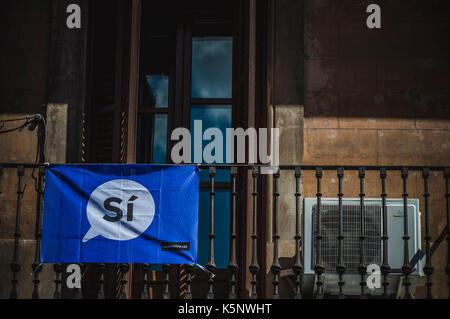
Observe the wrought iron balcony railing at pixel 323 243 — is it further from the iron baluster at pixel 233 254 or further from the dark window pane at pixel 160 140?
the dark window pane at pixel 160 140

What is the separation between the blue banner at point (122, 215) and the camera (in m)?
6.67

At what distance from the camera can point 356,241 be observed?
678cm

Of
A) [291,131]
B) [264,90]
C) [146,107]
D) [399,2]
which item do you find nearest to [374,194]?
[291,131]

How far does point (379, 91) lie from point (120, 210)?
3.13 m

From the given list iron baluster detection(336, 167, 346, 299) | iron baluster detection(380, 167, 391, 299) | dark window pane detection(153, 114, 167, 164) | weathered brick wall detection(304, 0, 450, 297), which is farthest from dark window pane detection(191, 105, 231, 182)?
iron baluster detection(380, 167, 391, 299)

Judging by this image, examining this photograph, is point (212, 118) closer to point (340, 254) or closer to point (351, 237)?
point (351, 237)

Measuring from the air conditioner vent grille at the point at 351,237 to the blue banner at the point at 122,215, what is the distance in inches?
47.7

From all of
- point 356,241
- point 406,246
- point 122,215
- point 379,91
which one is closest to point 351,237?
point 356,241

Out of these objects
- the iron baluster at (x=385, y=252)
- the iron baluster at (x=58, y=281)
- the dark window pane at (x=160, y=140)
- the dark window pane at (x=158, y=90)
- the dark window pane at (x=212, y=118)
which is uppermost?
the dark window pane at (x=158, y=90)

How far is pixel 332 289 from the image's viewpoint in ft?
22.7

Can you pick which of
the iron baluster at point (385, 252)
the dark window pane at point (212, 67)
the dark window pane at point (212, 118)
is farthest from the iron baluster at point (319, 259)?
the dark window pane at point (212, 67)

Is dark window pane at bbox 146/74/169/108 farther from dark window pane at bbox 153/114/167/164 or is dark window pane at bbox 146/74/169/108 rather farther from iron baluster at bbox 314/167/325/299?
iron baluster at bbox 314/167/325/299

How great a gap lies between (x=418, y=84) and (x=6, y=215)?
4632 millimetres

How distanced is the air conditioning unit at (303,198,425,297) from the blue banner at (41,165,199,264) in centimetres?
110
